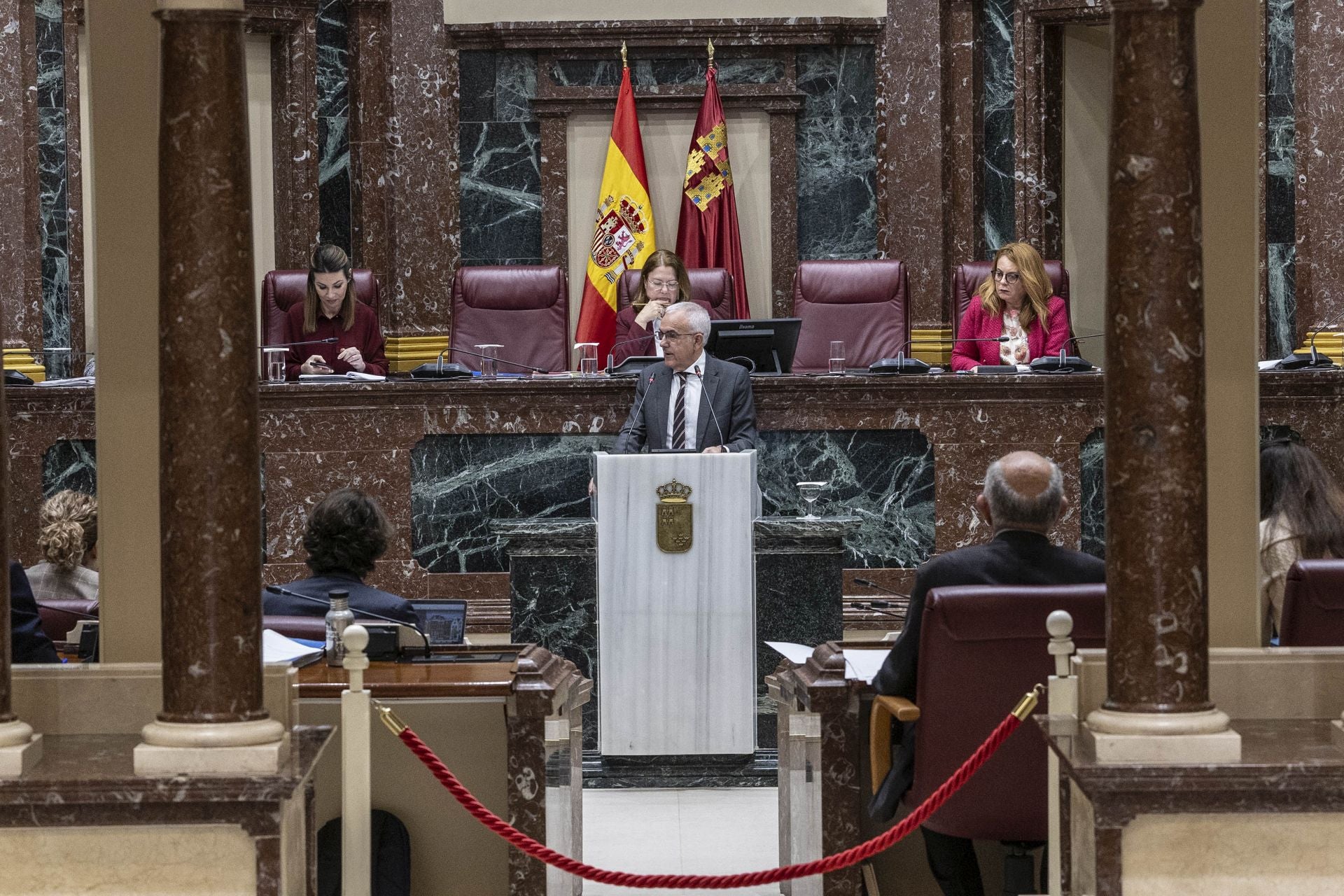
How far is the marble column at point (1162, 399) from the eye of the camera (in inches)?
121

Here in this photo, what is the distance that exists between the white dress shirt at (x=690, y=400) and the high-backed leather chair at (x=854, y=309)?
176 cm

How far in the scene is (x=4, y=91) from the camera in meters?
7.98

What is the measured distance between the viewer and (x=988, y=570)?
3662mm

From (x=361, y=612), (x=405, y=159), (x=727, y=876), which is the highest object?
(x=405, y=159)

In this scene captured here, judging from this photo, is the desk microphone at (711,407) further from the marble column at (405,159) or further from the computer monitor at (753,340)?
the marble column at (405,159)

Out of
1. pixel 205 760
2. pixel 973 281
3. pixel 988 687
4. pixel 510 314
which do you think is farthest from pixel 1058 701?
pixel 510 314

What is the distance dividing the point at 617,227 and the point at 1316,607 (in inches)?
226

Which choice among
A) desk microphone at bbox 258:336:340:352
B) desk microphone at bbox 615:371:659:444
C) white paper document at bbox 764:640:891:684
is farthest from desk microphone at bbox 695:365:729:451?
white paper document at bbox 764:640:891:684

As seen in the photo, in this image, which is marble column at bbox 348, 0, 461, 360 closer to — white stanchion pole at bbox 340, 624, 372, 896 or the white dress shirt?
the white dress shirt

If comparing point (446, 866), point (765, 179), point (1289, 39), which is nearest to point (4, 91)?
point (765, 179)

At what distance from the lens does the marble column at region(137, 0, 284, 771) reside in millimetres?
3082

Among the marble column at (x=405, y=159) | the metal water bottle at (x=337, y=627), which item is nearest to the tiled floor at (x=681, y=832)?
the metal water bottle at (x=337, y=627)

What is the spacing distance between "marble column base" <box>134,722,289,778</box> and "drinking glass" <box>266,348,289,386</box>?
11.9ft

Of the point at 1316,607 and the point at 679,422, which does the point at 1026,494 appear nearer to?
the point at 1316,607
